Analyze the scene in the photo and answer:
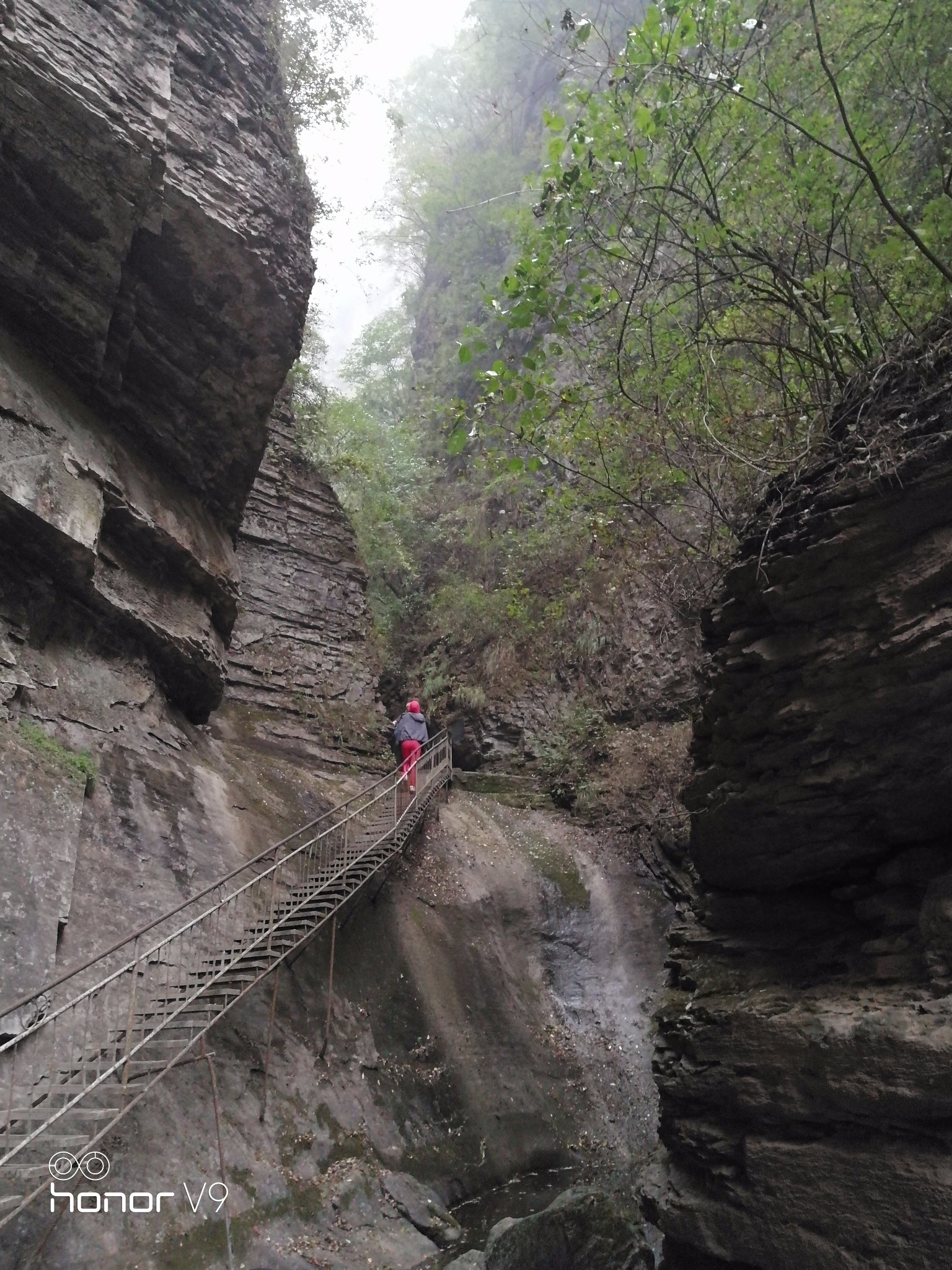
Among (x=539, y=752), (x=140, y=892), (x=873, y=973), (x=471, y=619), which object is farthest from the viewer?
(x=471, y=619)

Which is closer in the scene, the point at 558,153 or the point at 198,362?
the point at 558,153

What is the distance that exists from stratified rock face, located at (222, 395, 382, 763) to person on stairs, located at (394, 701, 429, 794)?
3.87 ft

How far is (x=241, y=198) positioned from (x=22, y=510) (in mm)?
4370

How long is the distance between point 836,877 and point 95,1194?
219 inches

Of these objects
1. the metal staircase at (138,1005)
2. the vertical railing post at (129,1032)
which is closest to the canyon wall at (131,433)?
the metal staircase at (138,1005)

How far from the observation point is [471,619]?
17.5m

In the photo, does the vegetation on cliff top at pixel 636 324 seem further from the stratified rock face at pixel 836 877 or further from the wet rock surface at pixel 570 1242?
the wet rock surface at pixel 570 1242

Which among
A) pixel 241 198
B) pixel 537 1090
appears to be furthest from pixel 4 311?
pixel 537 1090

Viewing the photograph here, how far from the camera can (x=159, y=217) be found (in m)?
8.25

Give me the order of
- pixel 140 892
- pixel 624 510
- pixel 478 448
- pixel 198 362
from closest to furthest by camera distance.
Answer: pixel 140 892
pixel 198 362
pixel 624 510
pixel 478 448

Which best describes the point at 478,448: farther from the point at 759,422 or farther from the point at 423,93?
the point at 423,93

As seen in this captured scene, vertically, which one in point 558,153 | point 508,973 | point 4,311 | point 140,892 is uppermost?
point 4,311

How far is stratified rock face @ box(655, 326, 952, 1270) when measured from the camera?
4.06 m

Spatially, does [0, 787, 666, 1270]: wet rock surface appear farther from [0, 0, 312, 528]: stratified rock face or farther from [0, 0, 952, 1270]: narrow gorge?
[0, 0, 312, 528]: stratified rock face
